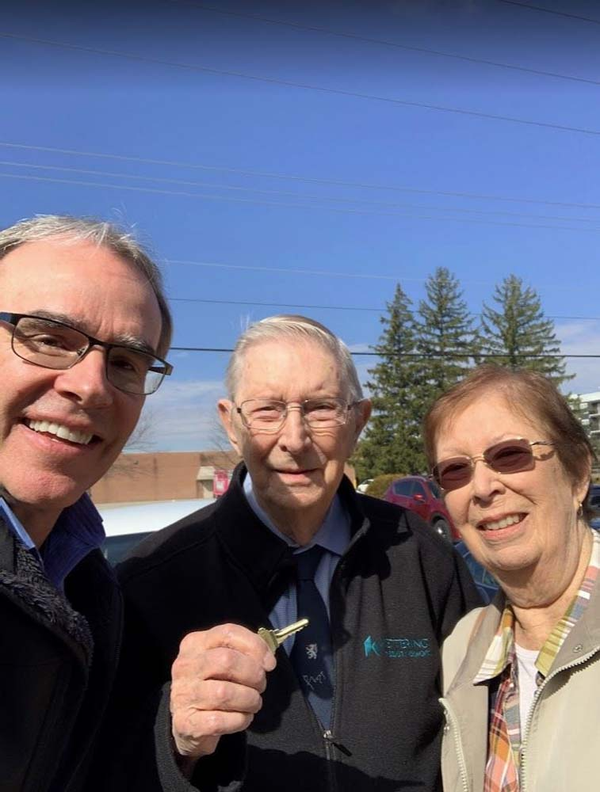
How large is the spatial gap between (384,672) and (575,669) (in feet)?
1.94

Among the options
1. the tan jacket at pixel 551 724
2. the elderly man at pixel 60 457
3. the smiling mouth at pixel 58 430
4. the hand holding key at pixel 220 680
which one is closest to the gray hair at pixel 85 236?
the elderly man at pixel 60 457

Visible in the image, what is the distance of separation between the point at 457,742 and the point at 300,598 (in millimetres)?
631

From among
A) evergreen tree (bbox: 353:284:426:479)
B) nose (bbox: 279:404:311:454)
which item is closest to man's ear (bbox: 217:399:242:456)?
nose (bbox: 279:404:311:454)

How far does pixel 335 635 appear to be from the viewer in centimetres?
224

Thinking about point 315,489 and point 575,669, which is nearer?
point 575,669

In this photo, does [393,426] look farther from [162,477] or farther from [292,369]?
[292,369]

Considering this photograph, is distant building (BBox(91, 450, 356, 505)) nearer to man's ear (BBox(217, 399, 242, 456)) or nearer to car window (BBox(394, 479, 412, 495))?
car window (BBox(394, 479, 412, 495))

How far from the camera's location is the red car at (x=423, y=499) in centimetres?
1747

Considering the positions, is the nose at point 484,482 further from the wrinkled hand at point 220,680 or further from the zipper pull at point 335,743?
the wrinkled hand at point 220,680

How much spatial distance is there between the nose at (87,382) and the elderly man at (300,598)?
0.65m

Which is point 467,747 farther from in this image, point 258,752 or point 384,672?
point 258,752

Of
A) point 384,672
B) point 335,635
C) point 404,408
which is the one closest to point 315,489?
point 335,635

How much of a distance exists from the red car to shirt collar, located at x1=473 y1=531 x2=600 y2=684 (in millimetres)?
14706

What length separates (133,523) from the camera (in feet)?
17.1
